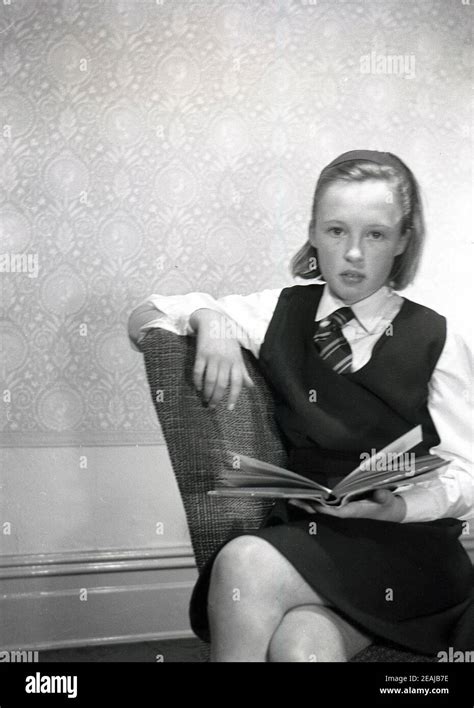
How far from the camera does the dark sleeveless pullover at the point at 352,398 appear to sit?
1.23 metres

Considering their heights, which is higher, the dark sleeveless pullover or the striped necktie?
the striped necktie

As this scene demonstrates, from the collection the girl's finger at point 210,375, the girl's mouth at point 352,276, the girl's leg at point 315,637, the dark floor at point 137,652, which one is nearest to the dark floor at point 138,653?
the dark floor at point 137,652

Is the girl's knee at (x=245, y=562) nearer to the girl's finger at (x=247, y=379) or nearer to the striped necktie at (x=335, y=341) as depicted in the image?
the girl's finger at (x=247, y=379)

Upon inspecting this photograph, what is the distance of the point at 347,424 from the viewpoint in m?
1.24

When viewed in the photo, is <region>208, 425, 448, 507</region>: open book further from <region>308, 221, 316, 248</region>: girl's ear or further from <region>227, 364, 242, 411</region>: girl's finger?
<region>308, 221, 316, 248</region>: girl's ear

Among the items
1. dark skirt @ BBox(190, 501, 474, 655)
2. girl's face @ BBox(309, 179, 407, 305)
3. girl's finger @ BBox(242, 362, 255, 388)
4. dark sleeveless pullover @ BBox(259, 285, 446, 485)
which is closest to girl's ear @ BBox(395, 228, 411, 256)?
girl's face @ BBox(309, 179, 407, 305)

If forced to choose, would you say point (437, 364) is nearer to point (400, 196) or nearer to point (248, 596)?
point (400, 196)

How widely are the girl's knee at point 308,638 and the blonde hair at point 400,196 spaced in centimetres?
56

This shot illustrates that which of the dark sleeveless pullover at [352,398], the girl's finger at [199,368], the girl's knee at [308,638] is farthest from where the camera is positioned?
the dark sleeveless pullover at [352,398]

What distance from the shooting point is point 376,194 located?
4.21 ft

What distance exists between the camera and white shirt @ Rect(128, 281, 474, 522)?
3.82 feet

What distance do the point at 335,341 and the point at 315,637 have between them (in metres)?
0.48

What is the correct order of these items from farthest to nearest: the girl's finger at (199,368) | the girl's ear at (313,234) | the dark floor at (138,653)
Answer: the dark floor at (138,653) < the girl's ear at (313,234) < the girl's finger at (199,368)

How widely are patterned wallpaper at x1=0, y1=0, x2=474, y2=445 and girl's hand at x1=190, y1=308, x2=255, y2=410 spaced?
62 cm
